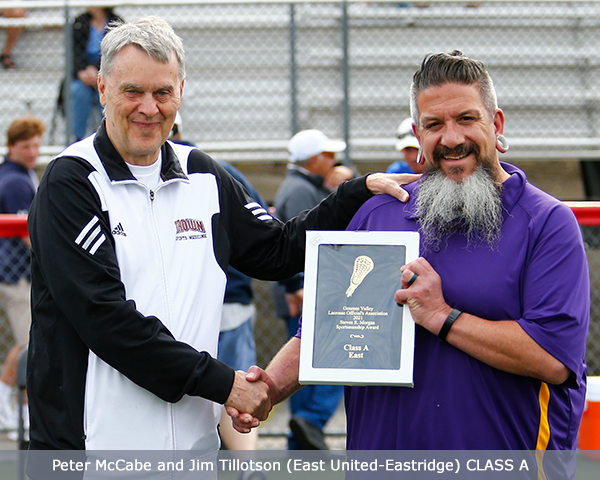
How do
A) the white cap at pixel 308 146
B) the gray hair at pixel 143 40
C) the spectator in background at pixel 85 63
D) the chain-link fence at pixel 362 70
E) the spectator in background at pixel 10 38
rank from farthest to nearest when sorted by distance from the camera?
the spectator in background at pixel 10 38, the chain-link fence at pixel 362 70, the spectator in background at pixel 85 63, the white cap at pixel 308 146, the gray hair at pixel 143 40

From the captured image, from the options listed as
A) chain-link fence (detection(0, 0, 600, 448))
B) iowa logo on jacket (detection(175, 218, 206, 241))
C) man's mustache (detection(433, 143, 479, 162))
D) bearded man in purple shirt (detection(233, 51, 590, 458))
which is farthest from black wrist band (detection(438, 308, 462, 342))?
chain-link fence (detection(0, 0, 600, 448))

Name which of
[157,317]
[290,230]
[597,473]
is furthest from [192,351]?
[597,473]

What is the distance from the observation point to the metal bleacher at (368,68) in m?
7.89

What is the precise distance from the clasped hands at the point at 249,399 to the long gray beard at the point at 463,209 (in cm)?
77

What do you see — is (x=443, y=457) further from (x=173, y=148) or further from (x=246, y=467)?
(x=246, y=467)

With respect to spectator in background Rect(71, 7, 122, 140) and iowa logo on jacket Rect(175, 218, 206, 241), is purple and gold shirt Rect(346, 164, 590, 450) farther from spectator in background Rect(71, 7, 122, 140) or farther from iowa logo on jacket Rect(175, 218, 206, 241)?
spectator in background Rect(71, 7, 122, 140)

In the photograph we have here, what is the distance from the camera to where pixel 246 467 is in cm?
411

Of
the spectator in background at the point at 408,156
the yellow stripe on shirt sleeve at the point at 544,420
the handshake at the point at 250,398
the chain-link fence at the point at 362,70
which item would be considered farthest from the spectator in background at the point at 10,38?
the yellow stripe on shirt sleeve at the point at 544,420

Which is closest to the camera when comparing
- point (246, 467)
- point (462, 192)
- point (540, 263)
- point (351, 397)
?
point (540, 263)

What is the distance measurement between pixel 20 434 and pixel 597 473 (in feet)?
11.0

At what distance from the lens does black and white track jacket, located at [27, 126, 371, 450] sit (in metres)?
2.16

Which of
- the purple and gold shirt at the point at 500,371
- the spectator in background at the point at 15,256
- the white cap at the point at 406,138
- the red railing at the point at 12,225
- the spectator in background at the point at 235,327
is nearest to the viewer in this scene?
the purple and gold shirt at the point at 500,371

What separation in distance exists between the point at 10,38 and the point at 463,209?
8.04 metres

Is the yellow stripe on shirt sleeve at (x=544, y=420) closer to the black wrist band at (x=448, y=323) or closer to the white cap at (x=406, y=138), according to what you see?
the black wrist band at (x=448, y=323)
